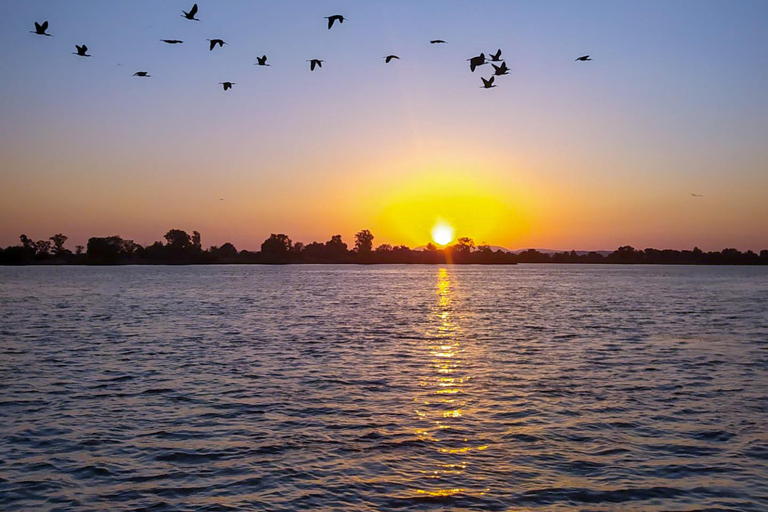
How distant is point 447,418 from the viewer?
1762cm

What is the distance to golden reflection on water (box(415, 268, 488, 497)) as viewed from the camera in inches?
506

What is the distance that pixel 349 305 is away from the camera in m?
66.5

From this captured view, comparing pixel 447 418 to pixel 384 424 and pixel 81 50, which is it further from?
pixel 81 50

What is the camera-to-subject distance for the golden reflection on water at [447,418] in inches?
506

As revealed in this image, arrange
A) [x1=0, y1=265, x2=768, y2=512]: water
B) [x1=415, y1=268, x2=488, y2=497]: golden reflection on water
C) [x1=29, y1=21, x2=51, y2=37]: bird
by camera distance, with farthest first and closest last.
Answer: [x1=29, y1=21, x2=51, y2=37]: bird < [x1=415, y1=268, x2=488, y2=497]: golden reflection on water < [x1=0, y1=265, x2=768, y2=512]: water

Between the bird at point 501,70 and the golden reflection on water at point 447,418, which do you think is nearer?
the golden reflection on water at point 447,418

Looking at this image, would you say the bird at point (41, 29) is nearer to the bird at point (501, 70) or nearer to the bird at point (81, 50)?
the bird at point (81, 50)

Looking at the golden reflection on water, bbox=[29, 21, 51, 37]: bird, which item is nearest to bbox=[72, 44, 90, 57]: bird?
bbox=[29, 21, 51, 37]: bird

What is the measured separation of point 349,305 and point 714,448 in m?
52.6

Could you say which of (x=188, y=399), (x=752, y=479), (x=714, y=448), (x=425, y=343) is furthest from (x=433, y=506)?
(x=425, y=343)

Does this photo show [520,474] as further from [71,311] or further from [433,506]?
[71,311]

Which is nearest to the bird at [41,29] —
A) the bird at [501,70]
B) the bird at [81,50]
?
the bird at [81,50]

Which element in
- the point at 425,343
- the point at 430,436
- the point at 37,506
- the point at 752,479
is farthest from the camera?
the point at 425,343

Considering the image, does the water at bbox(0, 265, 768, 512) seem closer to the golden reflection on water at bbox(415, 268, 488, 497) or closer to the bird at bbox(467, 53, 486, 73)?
the golden reflection on water at bbox(415, 268, 488, 497)
